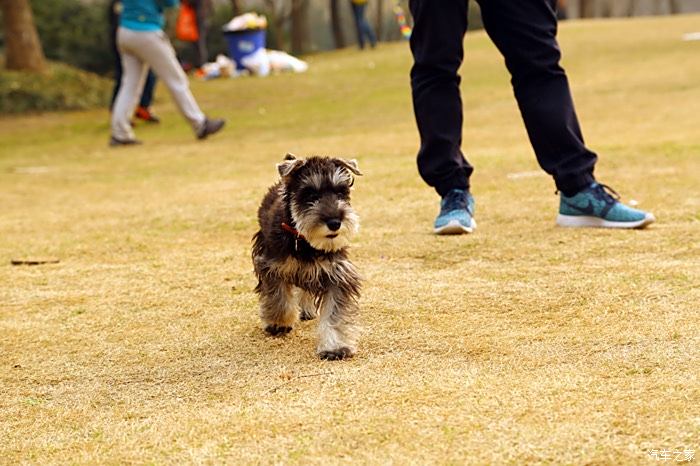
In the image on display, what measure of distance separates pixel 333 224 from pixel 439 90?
253 cm

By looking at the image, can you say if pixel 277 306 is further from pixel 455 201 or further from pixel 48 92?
pixel 48 92

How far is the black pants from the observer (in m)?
6.31

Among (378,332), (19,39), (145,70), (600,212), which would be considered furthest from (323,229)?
(19,39)

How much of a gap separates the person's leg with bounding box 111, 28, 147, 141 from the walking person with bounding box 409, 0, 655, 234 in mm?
8197

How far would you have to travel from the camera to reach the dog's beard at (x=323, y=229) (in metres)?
4.26

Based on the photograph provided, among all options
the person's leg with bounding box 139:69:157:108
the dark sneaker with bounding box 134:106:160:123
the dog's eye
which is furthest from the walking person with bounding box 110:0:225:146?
the dog's eye

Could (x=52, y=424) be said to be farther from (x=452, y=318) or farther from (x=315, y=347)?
(x=452, y=318)

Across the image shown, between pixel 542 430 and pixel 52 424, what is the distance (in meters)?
1.58

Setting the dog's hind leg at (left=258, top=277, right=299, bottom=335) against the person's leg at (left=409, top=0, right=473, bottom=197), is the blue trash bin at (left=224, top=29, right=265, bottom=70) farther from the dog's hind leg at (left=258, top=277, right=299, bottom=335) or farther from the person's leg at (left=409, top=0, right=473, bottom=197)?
the dog's hind leg at (left=258, top=277, right=299, bottom=335)

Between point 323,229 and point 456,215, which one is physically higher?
point 323,229

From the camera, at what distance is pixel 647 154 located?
9859 millimetres

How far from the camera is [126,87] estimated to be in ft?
47.3

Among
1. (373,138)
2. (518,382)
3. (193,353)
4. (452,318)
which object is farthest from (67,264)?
(373,138)

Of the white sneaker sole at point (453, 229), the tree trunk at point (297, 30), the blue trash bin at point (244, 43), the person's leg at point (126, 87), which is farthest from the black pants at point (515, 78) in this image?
the tree trunk at point (297, 30)
